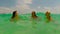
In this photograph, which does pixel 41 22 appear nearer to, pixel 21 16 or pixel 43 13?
pixel 43 13

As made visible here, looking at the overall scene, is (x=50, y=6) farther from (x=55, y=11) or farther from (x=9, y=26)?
(x=9, y=26)

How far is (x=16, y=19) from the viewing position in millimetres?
1357

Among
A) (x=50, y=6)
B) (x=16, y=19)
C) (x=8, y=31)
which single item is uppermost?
(x=50, y=6)

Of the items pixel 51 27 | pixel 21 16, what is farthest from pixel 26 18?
pixel 51 27

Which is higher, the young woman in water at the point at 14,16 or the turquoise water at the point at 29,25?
the young woman in water at the point at 14,16

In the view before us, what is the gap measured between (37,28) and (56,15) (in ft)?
0.81

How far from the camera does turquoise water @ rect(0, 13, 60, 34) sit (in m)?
1.33

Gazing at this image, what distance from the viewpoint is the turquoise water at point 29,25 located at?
1.33 m

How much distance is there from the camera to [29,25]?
1348 mm

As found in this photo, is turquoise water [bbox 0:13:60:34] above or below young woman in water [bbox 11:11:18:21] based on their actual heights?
below

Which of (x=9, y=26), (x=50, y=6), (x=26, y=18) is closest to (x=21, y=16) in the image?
(x=26, y=18)

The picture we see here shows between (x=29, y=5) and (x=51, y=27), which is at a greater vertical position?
(x=29, y=5)

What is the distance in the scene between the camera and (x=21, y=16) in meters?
1.35

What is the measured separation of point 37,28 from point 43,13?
17 centimetres
